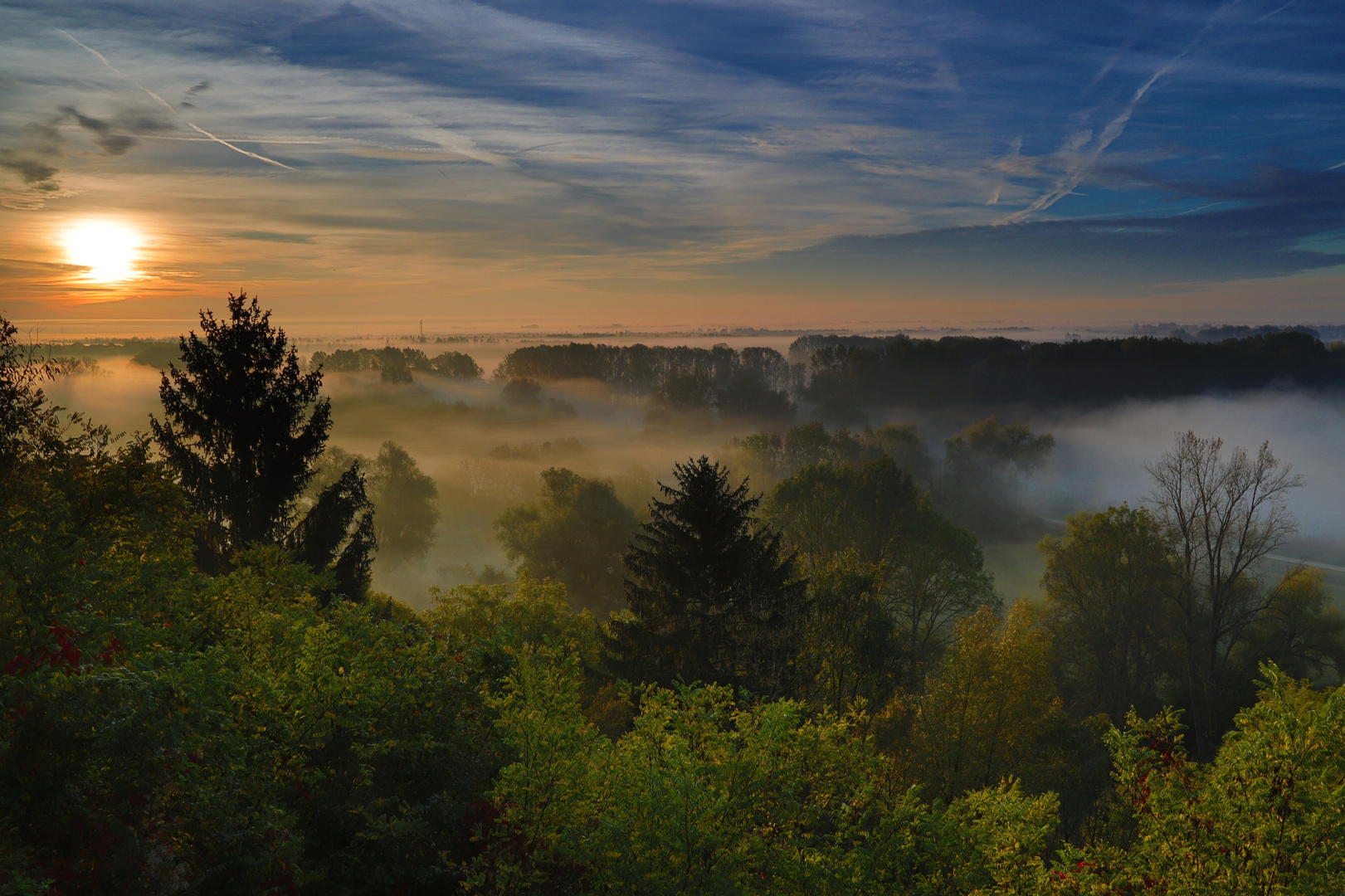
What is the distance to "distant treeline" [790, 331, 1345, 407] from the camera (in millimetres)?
115562

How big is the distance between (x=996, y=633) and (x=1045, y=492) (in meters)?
65.6

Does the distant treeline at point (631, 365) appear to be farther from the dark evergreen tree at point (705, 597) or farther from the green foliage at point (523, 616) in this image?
the dark evergreen tree at point (705, 597)

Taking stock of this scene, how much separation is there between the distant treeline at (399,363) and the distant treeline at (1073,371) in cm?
8630

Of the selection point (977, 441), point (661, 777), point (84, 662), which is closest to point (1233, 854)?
point (661, 777)

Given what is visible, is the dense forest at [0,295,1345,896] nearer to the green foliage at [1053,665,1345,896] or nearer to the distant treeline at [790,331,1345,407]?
the green foliage at [1053,665,1345,896]

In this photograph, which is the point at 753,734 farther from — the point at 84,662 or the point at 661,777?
the point at 84,662

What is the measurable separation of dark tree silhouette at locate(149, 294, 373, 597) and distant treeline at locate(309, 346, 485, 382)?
138 meters

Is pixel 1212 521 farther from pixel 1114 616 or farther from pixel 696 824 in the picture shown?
pixel 696 824

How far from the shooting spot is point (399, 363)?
168750 mm

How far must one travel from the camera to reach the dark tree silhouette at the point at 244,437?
24.1 metres

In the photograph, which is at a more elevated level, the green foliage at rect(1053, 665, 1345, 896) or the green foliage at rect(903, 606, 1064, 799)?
the green foliage at rect(1053, 665, 1345, 896)

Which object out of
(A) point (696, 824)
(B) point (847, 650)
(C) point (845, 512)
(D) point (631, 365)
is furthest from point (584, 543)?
(D) point (631, 365)

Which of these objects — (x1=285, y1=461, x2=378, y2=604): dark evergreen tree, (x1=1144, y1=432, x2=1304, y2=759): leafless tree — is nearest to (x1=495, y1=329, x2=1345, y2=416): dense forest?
(x1=1144, y1=432, x2=1304, y2=759): leafless tree

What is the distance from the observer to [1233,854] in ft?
32.5
